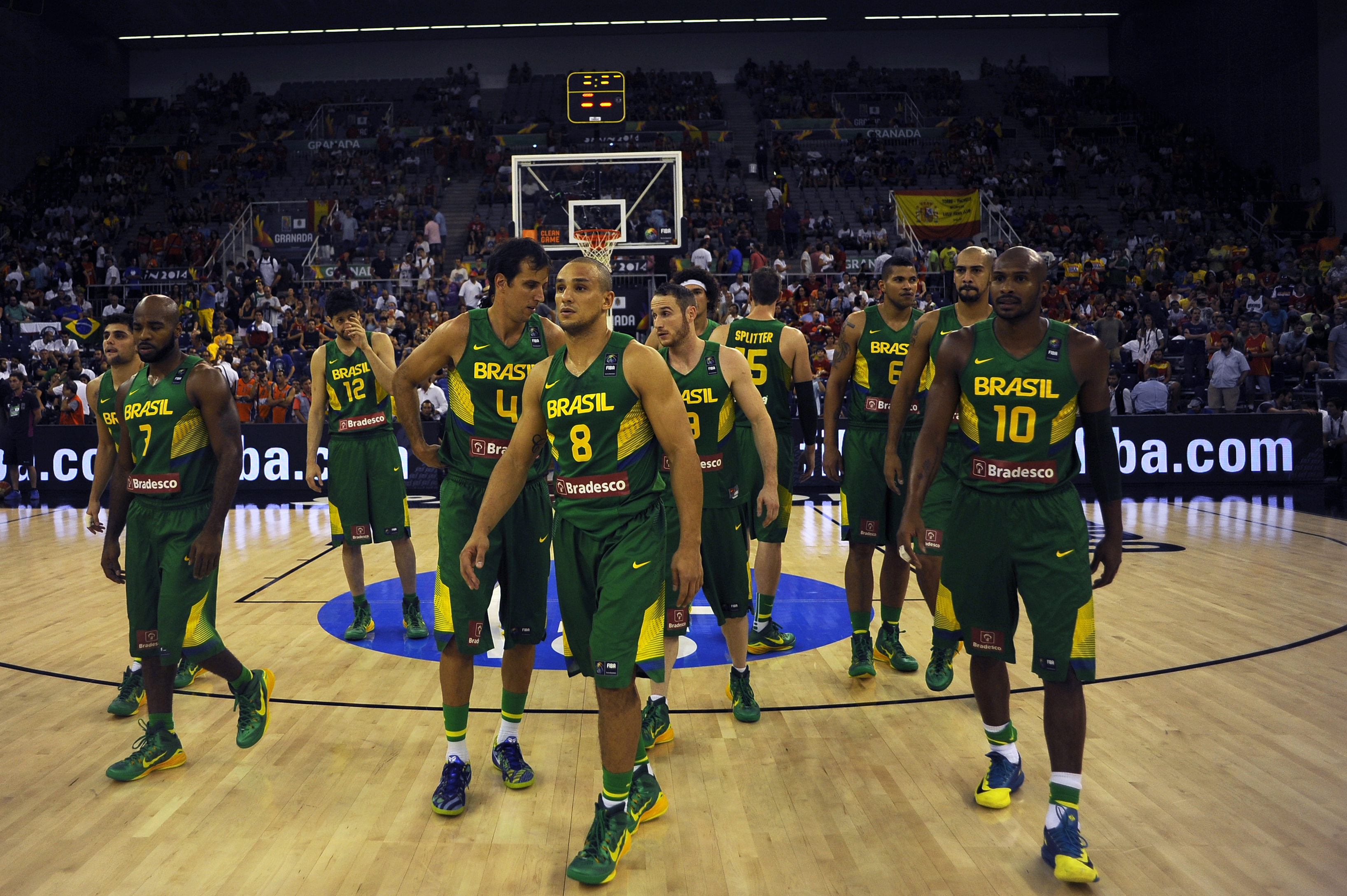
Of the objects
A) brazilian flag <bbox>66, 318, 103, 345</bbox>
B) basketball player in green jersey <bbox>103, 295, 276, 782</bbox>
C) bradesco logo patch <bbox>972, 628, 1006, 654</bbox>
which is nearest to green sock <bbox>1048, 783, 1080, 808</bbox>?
bradesco logo patch <bbox>972, 628, 1006, 654</bbox>

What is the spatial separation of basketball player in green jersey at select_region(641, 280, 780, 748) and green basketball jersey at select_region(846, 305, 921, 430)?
103cm

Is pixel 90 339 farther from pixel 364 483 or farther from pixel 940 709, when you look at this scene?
pixel 940 709

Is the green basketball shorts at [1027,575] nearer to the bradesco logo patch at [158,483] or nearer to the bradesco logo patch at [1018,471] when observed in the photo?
the bradesco logo patch at [1018,471]

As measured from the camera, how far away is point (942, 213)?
25.3 meters

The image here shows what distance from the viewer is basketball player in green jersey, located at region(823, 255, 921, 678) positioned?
19.6 ft

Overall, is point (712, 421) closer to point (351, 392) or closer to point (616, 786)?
point (616, 786)

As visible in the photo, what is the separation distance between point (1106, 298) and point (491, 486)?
64.9 ft

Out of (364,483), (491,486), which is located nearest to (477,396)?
(491,486)

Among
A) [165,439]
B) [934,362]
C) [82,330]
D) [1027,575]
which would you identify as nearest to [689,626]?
[934,362]

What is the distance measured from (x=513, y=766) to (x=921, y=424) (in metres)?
3.13

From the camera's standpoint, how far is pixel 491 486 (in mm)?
3961

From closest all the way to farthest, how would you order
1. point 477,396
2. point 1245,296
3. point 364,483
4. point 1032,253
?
point 1032,253 → point 477,396 → point 364,483 → point 1245,296

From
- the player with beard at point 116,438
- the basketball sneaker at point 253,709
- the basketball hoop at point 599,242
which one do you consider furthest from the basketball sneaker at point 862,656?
the basketball hoop at point 599,242

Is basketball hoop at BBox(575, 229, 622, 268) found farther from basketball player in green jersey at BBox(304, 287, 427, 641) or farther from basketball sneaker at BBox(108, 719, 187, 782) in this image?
basketball sneaker at BBox(108, 719, 187, 782)
